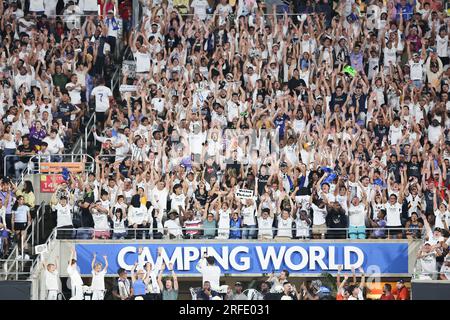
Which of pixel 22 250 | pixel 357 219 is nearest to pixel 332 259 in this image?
pixel 357 219

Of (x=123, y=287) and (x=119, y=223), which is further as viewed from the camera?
(x=119, y=223)

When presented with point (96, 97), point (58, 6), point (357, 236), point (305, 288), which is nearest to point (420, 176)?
point (357, 236)

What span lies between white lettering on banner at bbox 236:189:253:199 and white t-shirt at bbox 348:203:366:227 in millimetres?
1983

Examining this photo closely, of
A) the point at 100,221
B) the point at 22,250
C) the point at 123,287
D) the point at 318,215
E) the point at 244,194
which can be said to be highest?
the point at 244,194

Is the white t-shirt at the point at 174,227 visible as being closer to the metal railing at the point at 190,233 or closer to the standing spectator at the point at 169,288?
the metal railing at the point at 190,233

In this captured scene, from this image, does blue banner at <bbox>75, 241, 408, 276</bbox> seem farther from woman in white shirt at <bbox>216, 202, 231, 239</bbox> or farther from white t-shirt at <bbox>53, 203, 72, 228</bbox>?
white t-shirt at <bbox>53, 203, 72, 228</bbox>

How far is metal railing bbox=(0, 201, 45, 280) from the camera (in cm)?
3059

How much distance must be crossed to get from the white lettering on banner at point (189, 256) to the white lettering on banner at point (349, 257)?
291 cm

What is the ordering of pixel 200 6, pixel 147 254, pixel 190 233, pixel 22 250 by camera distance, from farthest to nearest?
pixel 200 6 → pixel 190 233 → pixel 147 254 → pixel 22 250

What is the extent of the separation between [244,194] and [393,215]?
2.97 m

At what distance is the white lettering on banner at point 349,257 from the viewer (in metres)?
31.4

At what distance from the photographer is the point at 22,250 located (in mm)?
31016

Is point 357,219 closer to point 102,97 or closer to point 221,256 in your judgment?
point 221,256

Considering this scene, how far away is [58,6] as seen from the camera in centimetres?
3916
